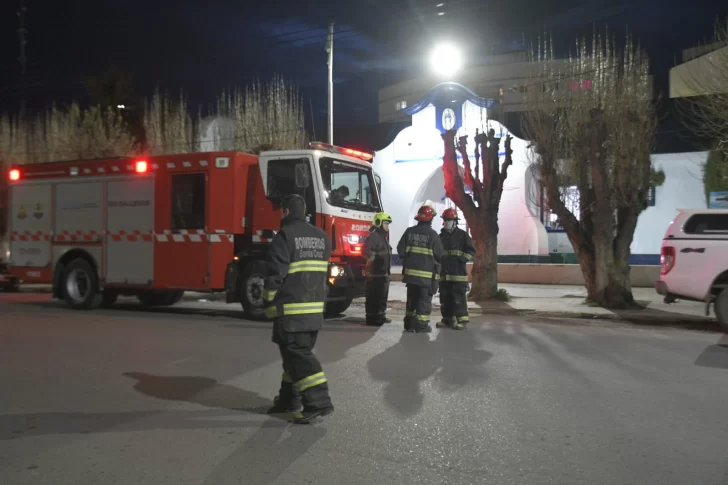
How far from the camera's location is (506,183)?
24.8 metres

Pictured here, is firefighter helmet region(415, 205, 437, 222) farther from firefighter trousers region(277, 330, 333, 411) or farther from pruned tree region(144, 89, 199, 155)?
pruned tree region(144, 89, 199, 155)

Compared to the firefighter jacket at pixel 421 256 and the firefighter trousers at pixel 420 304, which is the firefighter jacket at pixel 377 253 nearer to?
the firefighter jacket at pixel 421 256

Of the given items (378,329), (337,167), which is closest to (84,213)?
(337,167)

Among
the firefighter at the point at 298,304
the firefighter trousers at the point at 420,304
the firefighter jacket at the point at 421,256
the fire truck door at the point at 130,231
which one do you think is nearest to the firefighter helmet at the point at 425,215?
the firefighter jacket at the point at 421,256

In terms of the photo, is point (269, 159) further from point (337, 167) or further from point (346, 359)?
point (346, 359)

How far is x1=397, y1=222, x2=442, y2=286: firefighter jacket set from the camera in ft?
31.8

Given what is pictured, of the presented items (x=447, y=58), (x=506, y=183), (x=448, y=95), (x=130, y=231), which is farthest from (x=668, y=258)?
(x=447, y=58)

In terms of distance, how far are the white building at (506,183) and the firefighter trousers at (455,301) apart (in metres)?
12.4

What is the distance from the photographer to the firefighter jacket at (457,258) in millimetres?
10359

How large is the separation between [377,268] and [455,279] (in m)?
1.25

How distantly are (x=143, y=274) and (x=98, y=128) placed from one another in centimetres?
1611

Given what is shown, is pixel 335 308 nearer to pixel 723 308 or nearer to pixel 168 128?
pixel 723 308

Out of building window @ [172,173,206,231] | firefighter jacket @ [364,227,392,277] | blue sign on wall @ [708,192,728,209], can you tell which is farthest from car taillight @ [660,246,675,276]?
blue sign on wall @ [708,192,728,209]

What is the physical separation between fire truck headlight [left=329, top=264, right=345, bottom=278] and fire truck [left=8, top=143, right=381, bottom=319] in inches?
0.7
